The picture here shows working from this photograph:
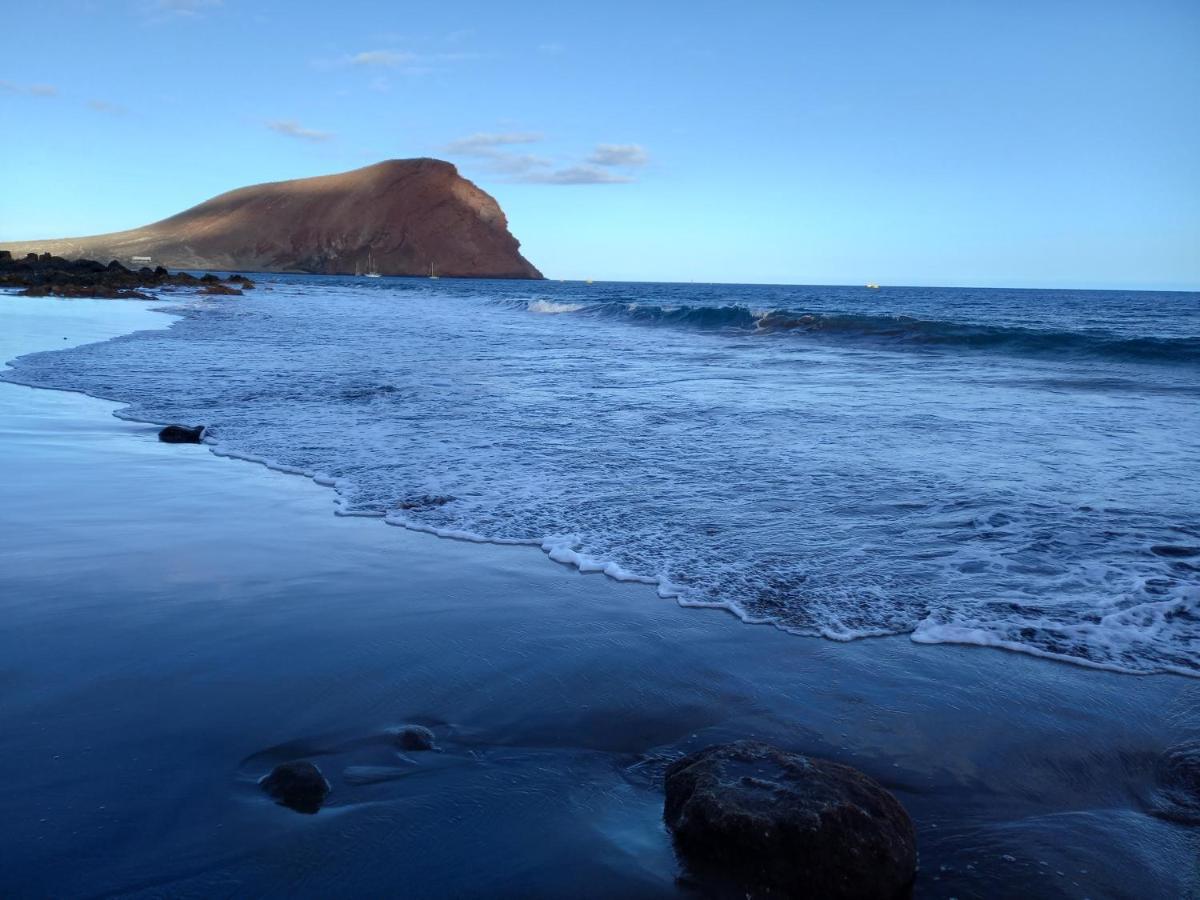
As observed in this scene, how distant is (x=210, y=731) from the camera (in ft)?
8.18

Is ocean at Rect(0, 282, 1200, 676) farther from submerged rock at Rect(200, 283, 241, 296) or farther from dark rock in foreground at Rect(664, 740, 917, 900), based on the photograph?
submerged rock at Rect(200, 283, 241, 296)

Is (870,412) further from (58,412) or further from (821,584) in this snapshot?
(58,412)

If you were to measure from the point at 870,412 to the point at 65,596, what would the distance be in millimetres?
7470

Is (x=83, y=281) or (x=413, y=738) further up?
(x=83, y=281)

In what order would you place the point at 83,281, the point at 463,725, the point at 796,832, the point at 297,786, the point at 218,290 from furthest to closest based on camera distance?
the point at 218,290
the point at 83,281
the point at 463,725
the point at 297,786
the point at 796,832

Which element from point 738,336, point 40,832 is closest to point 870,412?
point 40,832

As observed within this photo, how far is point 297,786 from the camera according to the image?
2201mm

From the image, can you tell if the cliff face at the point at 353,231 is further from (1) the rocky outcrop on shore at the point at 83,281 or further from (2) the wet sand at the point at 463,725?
(2) the wet sand at the point at 463,725

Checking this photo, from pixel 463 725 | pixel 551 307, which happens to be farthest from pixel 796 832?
pixel 551 307

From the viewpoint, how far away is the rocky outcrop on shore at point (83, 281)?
27.6 metres

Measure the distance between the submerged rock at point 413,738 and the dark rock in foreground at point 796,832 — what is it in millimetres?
764

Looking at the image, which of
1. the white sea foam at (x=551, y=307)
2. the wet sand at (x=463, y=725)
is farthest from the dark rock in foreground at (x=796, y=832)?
the white sea foam at (x=551, y=307)

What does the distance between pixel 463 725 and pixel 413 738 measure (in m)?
0.18

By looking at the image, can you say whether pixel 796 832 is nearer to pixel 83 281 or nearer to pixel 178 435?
pixel 178 435
